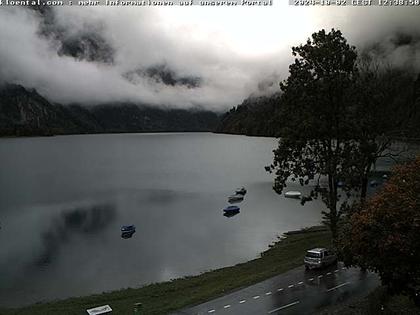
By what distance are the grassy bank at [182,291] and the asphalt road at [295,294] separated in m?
1.84

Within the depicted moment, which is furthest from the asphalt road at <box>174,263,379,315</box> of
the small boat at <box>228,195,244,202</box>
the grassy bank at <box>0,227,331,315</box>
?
the small boat at <box>228,195,244,202</box>

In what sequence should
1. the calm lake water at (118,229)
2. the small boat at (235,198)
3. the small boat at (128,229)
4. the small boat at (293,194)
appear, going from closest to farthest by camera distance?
the calm lake water at (118,229)
the small boat at (128,229)
the small boat at (235,198)
the small boat at (293,194)

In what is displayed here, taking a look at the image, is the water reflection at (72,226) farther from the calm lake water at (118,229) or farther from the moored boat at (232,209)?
the moored boat at (232,209)

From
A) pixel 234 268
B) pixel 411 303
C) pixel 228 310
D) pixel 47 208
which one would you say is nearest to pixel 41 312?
pixel 228 310

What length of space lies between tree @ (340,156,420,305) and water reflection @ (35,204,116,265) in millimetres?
46393

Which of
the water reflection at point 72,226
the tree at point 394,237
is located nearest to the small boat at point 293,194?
the water reflection at point 72,226

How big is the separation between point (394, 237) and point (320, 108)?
23.2 m

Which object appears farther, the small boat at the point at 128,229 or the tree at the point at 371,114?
the small boat at the point at 128,229

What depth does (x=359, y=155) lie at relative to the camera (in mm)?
44281

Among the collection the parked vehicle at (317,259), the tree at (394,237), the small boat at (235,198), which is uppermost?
the tree at (394,237)

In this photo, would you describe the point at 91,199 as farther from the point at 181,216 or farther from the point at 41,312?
the point at 41,312

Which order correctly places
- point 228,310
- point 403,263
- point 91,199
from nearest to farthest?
point 403,263, point 228,310, point 91,199

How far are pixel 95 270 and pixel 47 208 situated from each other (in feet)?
154

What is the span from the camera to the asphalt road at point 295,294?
2848cm
